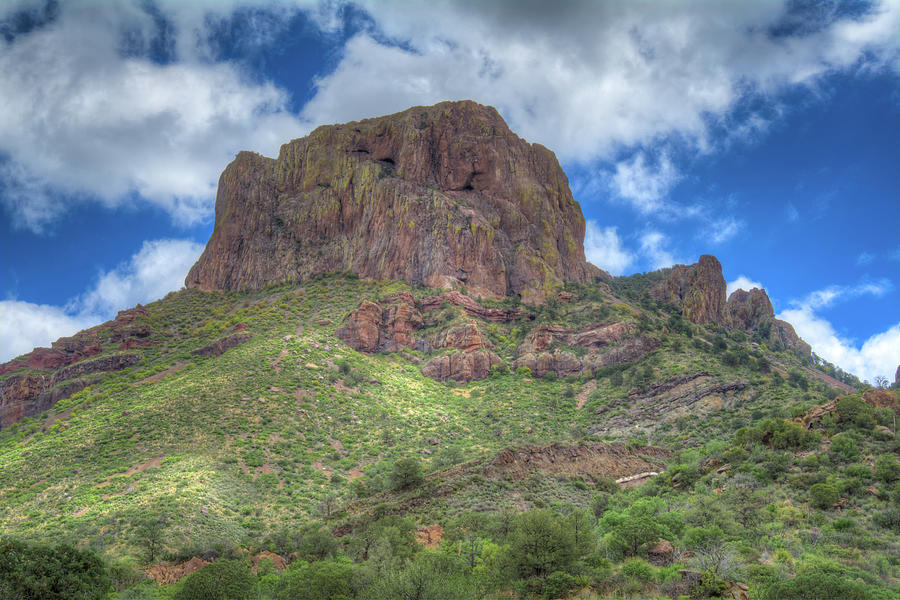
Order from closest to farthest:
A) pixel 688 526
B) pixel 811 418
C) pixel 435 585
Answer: pixel 435 585 → pixel 688 526 → pixel 811 418

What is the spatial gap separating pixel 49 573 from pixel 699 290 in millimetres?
134912

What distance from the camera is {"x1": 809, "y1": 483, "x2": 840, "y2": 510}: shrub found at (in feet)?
110

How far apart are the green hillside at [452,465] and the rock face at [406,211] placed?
15.7m

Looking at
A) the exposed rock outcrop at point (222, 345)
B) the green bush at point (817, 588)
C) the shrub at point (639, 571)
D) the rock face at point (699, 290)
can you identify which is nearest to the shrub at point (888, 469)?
the green bush at point (817, 588)

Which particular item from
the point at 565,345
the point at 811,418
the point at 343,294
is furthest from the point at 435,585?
the point at 343,294

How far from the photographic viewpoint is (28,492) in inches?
1916

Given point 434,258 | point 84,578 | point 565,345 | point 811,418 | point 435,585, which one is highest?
point 434,258

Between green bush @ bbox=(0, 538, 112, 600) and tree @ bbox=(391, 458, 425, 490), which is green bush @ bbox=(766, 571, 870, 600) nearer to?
tree @ bbox=(391, 458, 425, 490)

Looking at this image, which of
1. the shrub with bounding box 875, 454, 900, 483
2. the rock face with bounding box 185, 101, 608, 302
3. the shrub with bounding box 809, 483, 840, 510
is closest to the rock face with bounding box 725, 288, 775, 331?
the rock face with bounding box 185, 101, 608, 302

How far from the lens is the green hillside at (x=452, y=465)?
30.1 m

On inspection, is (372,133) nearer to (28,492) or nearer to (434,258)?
(434,258)

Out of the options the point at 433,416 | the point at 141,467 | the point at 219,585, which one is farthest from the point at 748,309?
the point at 219,585

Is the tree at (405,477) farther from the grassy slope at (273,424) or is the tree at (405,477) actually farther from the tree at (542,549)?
the tree at (542,549)

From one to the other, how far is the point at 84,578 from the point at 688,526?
3418cm
